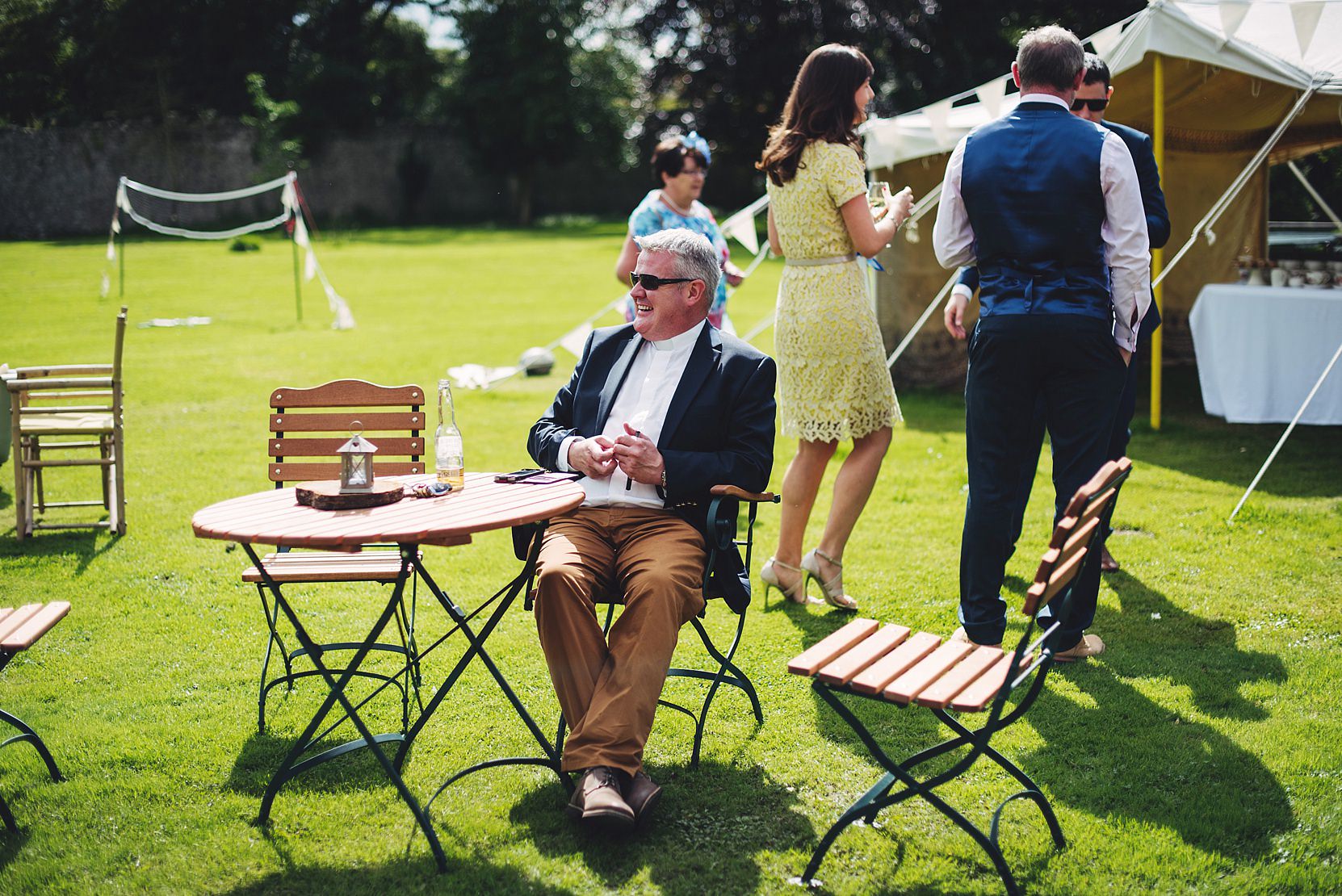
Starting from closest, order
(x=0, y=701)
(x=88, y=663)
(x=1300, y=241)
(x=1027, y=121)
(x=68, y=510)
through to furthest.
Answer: (x=1027, y=121) < (x=0, y=701) < (x=88, y=663) < (x=68, y=510) < (x=1300, y=241)

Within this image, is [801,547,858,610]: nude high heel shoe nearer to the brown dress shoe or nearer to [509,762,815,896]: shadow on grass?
the brown dress shoe

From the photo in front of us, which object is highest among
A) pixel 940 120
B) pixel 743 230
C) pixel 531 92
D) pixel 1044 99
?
pixel 531 92

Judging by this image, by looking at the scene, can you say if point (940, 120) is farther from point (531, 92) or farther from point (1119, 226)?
point (531, 92)

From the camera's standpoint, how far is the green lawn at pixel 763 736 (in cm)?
290

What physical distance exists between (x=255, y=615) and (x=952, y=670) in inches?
124

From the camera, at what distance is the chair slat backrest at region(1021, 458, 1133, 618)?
2.47 meters

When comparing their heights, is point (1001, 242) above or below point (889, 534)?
above

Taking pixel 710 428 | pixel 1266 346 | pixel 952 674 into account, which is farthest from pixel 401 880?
pixel 1266 346

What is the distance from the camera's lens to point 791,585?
194 inches

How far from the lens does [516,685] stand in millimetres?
4066

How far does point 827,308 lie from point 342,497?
2.31 meters

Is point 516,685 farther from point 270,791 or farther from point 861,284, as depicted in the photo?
point 861,284

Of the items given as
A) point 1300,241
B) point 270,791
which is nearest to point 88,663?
point 270,791

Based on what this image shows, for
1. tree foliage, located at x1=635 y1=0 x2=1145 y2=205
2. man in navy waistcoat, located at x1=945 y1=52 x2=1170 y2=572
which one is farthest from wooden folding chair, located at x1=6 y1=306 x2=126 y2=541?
tree foliage, located at x1=635 y1=0 x2=1145 y2=205
